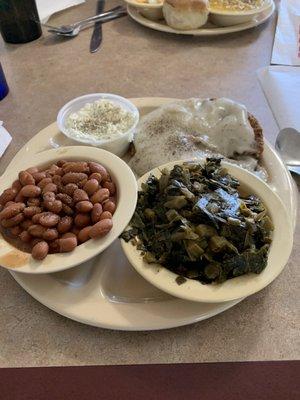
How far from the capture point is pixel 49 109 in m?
1.39

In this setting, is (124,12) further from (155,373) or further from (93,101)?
(155,373)

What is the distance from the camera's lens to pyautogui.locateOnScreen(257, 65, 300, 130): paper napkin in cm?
127

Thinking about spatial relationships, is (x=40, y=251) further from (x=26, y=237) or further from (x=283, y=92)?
(x=283, y=92)

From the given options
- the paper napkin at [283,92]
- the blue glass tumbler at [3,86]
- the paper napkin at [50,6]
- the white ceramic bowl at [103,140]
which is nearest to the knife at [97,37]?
the paper napkin at [50,6]

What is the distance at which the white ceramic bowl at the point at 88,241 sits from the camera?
752 mm

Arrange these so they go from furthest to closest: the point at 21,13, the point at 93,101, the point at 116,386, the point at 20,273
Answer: the point at 21,13 < the point at 93,101 < the point at 20,273 < the point at 116,386

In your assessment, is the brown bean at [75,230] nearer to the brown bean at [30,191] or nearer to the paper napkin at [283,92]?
the brown bean at [30,191]

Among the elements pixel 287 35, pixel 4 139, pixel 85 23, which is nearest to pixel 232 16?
pixel 287 35

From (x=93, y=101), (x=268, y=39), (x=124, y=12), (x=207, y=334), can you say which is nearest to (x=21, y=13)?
(x=124, y=12)

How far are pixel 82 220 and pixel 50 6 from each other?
143cm

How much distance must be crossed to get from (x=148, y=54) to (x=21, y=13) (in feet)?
1.68

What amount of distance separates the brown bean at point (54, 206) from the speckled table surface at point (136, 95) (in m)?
0.19

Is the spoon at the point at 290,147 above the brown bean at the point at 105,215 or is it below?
below

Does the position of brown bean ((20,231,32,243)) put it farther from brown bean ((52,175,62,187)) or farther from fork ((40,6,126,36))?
fork ((40,6,126,36))
